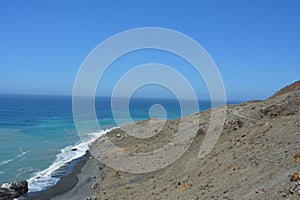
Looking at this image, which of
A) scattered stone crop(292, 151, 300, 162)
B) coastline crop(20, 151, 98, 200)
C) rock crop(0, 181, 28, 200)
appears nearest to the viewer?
scattered stone crop(292, 151, 300, 162)

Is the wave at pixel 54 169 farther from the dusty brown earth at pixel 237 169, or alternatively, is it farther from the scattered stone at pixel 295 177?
the scattered stone at pixel 295 177

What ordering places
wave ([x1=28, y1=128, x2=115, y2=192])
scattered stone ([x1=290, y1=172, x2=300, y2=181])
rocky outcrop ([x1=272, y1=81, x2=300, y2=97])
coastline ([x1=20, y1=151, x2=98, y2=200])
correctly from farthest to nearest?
1. rocky outcrop ([x1=272, y1=81, x2=300, y2=97])
2. wave ([x1=28, y1=128, x2=115, y2=192])
3. coastline ([x1=20, y1=151, x2=98, y2=200])
4. scattered stone ([x1=290, y1=172, x2=300, y2=181])

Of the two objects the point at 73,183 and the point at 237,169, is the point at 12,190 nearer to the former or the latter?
the point at 73,183

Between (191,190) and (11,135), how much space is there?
54.1m

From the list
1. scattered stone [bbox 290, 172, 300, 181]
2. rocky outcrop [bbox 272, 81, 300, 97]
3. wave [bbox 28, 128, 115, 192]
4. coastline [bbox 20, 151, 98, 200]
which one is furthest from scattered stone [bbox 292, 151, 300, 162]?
rocky outcrop [bbox 272, 81, 300, 97]

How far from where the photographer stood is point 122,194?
21.9 metres

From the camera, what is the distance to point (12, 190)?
81.8 feet

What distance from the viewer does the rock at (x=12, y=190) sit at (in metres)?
24.5

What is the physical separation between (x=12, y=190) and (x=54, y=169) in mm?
10128

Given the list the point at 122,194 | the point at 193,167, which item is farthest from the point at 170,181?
the point at 122,194

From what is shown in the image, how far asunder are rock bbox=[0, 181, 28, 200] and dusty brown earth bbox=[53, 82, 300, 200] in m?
4.46

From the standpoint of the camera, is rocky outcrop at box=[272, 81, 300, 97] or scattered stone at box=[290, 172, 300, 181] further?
rocky outcrop at box=[272, 81, 300, 97]

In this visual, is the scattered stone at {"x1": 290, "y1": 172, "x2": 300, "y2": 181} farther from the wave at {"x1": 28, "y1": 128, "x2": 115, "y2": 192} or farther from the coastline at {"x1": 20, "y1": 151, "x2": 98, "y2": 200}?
the wave at {"x1": 28, "y1": 128, "x2": 115, "y2": 192}

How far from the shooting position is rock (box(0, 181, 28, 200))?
24497 millimetres
